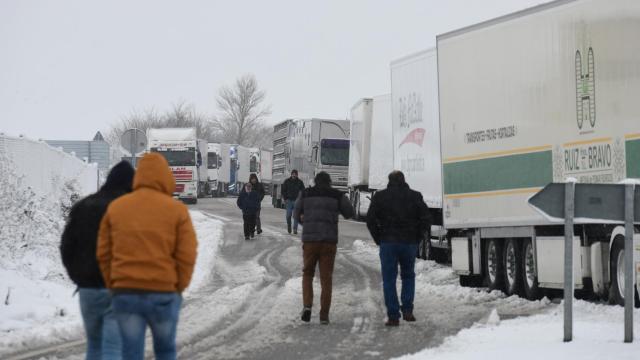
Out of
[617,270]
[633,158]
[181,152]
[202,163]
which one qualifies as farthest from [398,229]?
[202,163]

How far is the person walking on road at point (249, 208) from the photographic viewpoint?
33.5m

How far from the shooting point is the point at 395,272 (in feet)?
50.2

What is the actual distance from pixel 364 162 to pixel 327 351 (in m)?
22.6

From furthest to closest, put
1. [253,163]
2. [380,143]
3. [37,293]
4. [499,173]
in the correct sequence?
[253,163] < [380,143] < [499,173] < [37,293]

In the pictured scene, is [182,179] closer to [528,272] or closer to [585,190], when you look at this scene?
[528,272]

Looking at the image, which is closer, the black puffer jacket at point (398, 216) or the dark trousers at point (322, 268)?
the black puffer jacket at point (398, 216)

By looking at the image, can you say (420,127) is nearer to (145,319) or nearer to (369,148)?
(369,148)

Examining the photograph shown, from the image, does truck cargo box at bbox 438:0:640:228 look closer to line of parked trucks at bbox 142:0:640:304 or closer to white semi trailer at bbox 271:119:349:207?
line of parked trucks at bbox 142:0:640:304

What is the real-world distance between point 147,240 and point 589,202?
17.8 feet

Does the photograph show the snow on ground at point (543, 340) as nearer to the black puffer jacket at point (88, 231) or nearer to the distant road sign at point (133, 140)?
the black puffer jacket at point (88, 231)

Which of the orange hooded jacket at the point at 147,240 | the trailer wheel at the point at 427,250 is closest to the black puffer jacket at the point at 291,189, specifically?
the trailer wheel at the point at 427,250

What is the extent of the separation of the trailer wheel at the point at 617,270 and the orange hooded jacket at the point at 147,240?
839 centimetres

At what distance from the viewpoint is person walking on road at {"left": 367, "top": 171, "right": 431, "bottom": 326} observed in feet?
49.7

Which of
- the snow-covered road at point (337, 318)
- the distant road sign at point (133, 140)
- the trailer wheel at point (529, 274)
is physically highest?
the distant road sign at point (133, 140)
